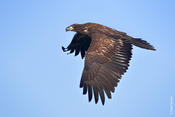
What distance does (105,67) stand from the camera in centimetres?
1367

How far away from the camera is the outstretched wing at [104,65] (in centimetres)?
1309

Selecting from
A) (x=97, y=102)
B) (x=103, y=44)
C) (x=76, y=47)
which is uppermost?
(x=76, y=47)

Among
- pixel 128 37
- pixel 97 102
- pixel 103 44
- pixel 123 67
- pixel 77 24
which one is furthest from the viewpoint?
pixel 77 24

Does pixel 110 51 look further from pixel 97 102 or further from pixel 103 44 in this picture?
pixel 97 102

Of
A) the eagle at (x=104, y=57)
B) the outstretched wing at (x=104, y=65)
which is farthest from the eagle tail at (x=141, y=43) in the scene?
the outstretched wing at (x=104, y=65)

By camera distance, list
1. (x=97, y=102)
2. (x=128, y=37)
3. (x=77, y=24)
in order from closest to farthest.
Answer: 1. (x=97, y=102)
2. (x=128, y=37)
3. (x=77, y=24)

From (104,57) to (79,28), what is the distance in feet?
9.72

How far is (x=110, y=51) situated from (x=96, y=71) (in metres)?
1.06

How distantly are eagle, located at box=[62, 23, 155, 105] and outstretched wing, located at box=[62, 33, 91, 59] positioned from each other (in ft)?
2.63

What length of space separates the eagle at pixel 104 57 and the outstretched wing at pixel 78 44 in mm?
800

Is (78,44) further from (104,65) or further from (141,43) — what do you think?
(104,65)

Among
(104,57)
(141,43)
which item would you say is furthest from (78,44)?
(104,57)

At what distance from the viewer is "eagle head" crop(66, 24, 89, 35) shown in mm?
16408

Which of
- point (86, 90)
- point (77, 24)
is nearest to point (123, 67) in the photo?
point (86, 90)
